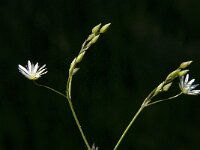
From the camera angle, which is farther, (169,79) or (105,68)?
(105,68)

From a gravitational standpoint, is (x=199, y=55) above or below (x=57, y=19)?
below

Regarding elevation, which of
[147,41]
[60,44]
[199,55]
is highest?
[60,44]

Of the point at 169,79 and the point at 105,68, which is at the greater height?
the point at 105,68

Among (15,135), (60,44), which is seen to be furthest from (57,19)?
(15,135)

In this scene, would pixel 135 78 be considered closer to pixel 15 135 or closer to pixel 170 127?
pixel 170 127

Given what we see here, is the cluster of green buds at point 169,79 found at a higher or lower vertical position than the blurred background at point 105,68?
lower

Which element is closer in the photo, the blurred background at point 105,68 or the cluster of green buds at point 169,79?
the cluster of green buds at point 169,79

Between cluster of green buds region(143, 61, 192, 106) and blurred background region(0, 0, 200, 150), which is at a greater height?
blurred background region(0, 0, 200, 150)

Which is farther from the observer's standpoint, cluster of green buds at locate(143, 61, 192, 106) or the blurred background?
the blurred background
